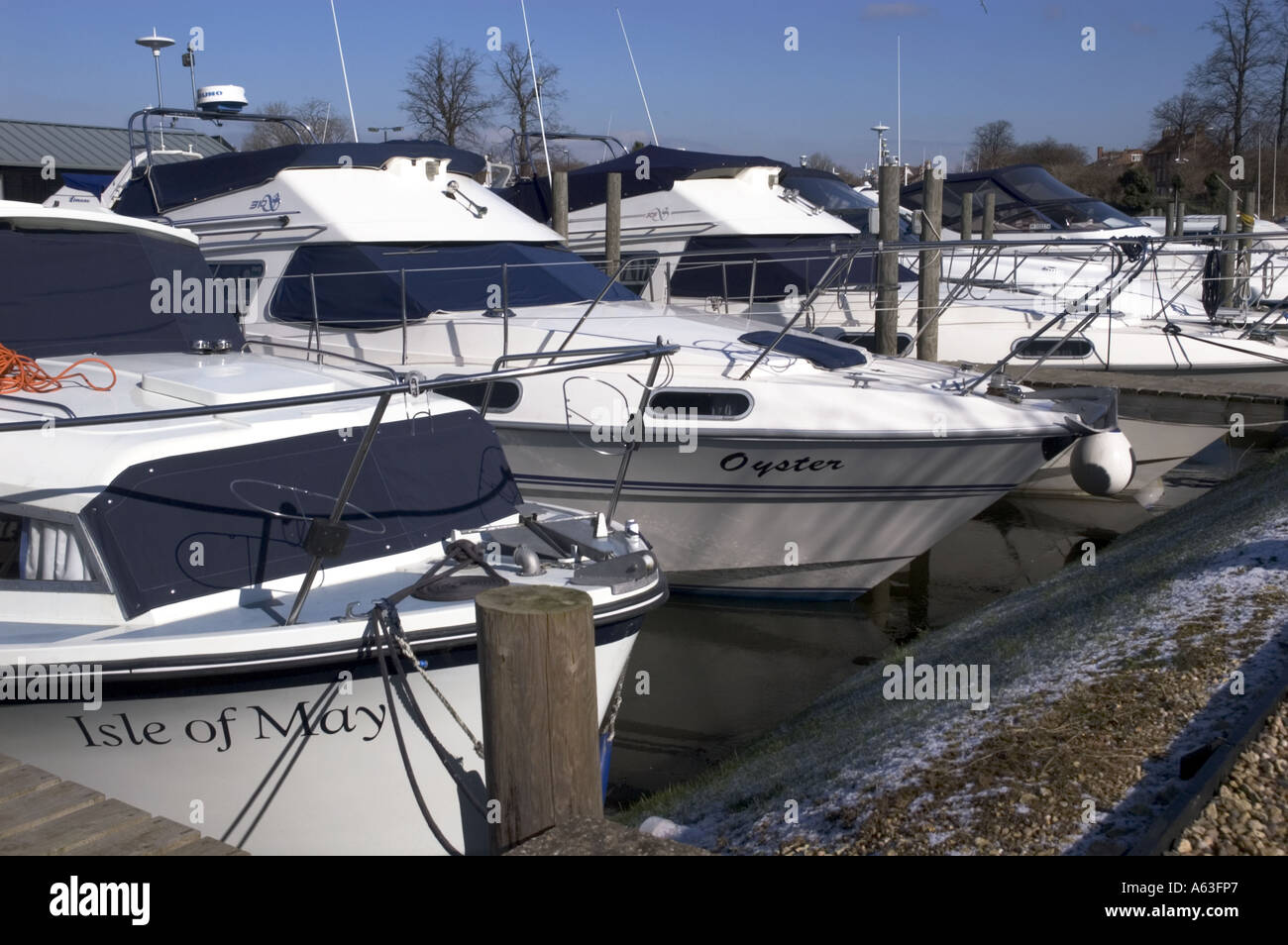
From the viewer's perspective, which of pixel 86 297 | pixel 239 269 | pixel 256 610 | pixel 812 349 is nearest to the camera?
pixel 256 610

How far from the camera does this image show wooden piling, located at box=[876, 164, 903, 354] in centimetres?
1162

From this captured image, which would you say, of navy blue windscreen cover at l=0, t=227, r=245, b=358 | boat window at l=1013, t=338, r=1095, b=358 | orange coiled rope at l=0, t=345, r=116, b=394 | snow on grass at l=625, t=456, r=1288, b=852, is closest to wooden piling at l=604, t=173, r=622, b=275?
boat window at l=1013, t=338, r=1095, b=358

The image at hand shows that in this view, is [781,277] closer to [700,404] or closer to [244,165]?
[700,404]

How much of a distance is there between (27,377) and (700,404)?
4324 mm

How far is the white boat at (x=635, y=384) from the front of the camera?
8.03m

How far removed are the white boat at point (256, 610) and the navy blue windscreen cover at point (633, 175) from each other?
832cm

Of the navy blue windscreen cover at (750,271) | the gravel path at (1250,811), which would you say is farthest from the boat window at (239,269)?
the gravel path at (1250,811)

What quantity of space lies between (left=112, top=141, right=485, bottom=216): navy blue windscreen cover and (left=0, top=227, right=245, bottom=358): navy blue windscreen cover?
2.81 m

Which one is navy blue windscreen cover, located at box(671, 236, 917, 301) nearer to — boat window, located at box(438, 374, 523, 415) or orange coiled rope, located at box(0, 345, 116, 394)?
boat window, located at box(438, 374, 523, 415)

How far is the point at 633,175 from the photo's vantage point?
42.3 feet

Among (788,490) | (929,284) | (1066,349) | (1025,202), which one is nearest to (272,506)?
Answer: (788,490)

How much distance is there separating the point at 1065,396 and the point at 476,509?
5235 millimetres
